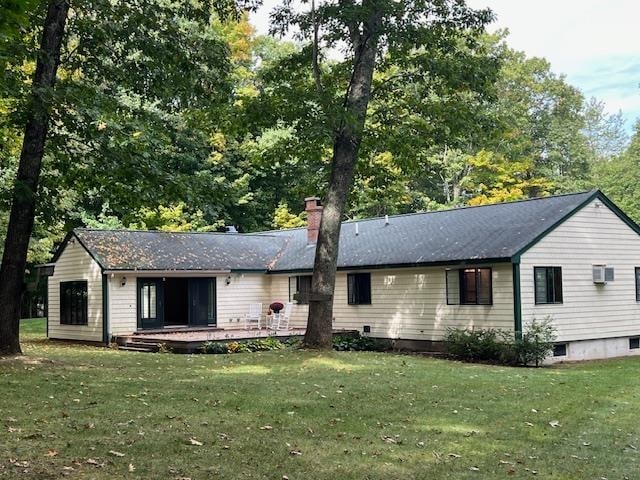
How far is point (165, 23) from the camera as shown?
566 inches

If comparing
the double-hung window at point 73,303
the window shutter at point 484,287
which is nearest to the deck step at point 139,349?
the double-hung window at point 73,303

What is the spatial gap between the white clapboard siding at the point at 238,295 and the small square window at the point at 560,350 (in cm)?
1017

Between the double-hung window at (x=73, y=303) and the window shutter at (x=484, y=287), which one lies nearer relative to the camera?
the window shutter at (x=484, y=287)

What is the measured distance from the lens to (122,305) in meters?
21.0

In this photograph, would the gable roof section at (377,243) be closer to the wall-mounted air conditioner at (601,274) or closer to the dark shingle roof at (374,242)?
the dark shingle roof at (374,242)

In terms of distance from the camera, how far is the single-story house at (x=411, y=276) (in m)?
17.6

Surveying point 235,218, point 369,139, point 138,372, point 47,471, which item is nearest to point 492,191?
point 235,218

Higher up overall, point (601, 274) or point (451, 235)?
point (451, 235)

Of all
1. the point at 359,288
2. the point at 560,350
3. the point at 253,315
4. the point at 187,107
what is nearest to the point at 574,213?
the point at 560,350

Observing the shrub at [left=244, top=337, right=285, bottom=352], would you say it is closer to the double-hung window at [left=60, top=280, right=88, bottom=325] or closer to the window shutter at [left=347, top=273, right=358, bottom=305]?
the window shutter at [left=347, top=273, right=358, bottom=305]

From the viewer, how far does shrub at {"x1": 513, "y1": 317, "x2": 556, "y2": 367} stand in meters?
16.1

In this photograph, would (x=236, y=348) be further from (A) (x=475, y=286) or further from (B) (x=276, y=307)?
(A) (x=475, y=286)

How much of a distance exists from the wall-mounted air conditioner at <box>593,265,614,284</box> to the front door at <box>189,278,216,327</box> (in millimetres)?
11773

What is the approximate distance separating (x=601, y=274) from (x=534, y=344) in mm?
3861
